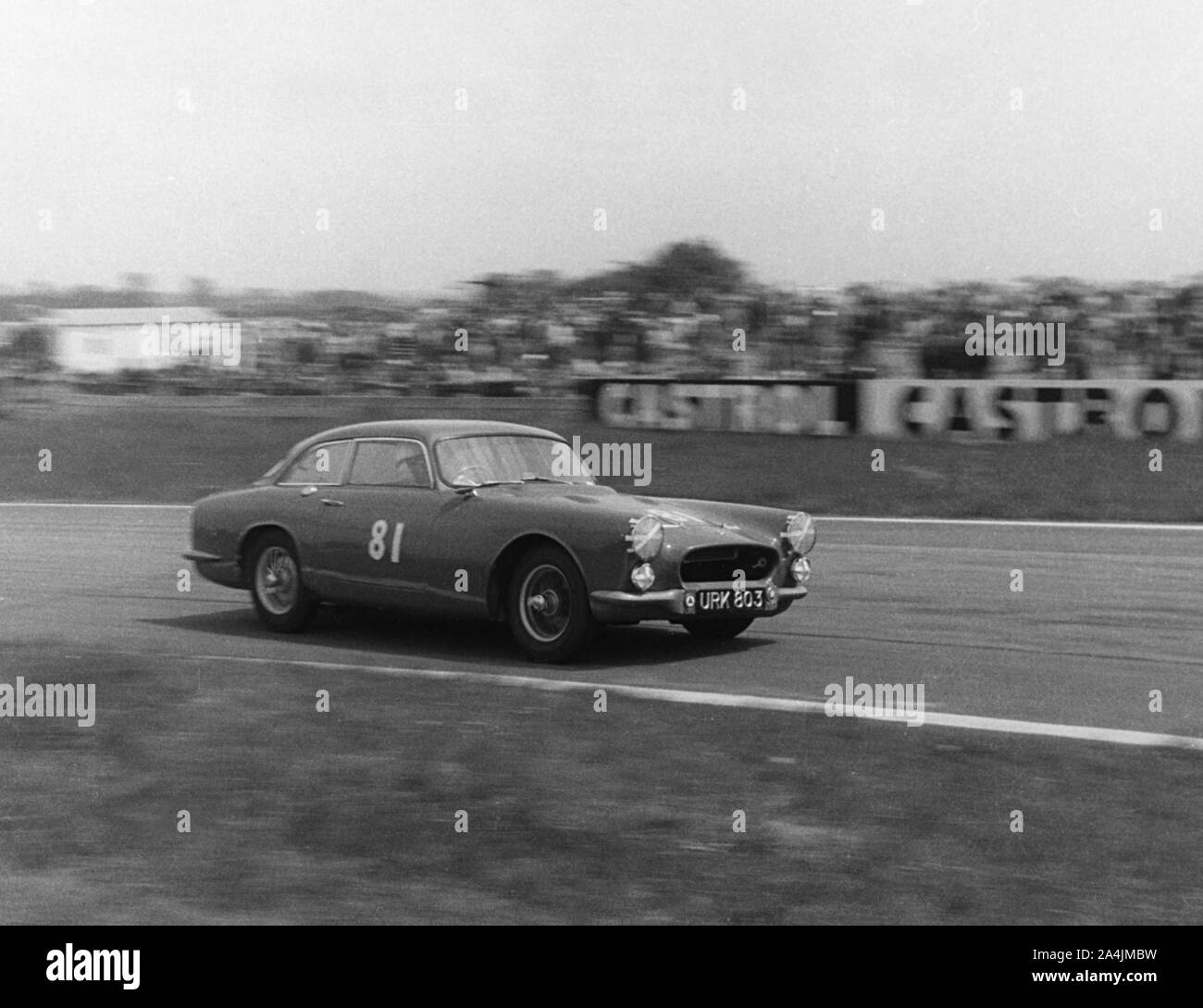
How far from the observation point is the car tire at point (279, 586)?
8.30m

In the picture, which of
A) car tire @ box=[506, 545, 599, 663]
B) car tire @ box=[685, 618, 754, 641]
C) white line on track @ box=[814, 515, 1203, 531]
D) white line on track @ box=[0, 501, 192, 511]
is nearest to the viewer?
car tire @ box=[506, 545, 599, 663]

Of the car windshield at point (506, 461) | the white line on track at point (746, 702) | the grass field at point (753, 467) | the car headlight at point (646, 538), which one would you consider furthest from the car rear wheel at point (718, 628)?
the grass field at point (753, 467)

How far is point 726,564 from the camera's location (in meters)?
7.49

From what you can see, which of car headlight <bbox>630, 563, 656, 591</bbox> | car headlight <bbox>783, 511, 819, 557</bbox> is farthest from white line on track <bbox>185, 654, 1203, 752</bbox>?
car headlight <bbox>783, 511, 819, 557</bbox>

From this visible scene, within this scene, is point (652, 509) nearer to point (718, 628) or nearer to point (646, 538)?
point (646, 538)

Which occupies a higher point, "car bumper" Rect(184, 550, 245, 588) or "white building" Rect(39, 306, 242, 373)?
"white building" Rect(39, 306, 242, 373)

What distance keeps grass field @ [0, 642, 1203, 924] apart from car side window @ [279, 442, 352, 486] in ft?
7.74

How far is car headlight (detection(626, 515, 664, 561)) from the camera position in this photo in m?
7.02

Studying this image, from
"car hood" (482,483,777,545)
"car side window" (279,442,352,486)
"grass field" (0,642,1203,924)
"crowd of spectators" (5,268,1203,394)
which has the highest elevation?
"crowd of spectators" (5,268,1203,394)

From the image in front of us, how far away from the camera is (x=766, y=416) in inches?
664

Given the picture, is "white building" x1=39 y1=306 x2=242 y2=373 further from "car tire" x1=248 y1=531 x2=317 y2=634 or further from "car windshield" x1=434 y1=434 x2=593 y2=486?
"car windshield" x1=434 y1=434 x2=593 y2=486

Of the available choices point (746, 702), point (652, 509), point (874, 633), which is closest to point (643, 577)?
point (652, 509)
